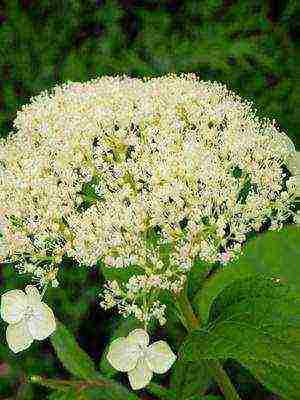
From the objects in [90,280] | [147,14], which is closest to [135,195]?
[90,280]

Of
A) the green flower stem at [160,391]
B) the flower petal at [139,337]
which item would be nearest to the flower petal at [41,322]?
the flower petal at [139,337]

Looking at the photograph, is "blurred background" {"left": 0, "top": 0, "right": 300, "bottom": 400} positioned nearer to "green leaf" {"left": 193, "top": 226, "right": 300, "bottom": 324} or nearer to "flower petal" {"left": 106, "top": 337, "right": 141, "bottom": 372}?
"green leaf" {"left": 193, "top": 226, "right": 300, "bottom": 324}

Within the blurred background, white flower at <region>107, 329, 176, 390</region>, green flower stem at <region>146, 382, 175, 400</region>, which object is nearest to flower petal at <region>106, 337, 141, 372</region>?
white flower at <region>107, 329, 176, 390</region>

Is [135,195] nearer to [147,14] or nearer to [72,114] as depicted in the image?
[72,114]

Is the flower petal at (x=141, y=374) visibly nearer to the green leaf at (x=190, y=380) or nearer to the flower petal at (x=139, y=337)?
the flower petal at (x=139, y=337)

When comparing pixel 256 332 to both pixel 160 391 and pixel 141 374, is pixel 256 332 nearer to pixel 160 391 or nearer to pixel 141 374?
pixel 141 374
